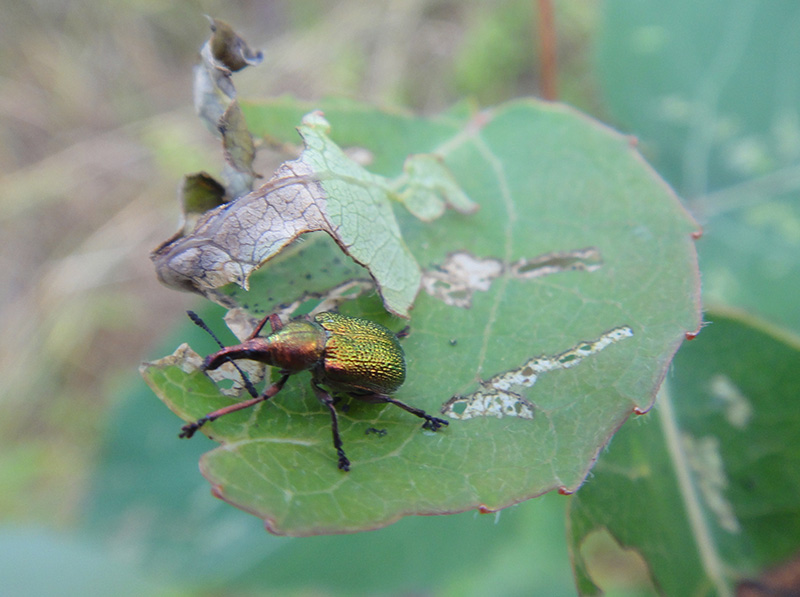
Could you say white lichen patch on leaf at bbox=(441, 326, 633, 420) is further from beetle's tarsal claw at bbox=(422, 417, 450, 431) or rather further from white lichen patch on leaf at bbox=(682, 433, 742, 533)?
white lichen patch on leaf at bbox=(682, 433, 742, 533)

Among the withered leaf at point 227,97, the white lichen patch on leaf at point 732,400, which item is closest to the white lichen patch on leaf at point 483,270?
the withered leaf at point 227,97

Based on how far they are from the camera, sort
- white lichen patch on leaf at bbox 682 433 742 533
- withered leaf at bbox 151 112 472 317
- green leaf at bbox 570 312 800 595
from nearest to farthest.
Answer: withered leaf at bbox 151 112 472 317 < green leaf at bbox 570 312 800 595 < white lichen patch on leaf at bbox 682 433 742 533

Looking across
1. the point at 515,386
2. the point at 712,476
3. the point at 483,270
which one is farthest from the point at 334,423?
the point at 712,476

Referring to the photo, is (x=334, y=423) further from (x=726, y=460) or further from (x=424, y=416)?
(x=726, y=460)

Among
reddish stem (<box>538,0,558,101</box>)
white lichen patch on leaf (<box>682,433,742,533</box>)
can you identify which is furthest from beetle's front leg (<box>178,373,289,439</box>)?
reddish stem (<box>538,0,558,101</box>)

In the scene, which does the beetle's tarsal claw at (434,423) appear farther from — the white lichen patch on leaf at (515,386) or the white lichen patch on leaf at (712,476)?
the white lichen patch on leaf at (712,476)

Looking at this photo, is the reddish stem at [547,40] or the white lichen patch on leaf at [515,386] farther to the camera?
the reddish stem at [547,40]
